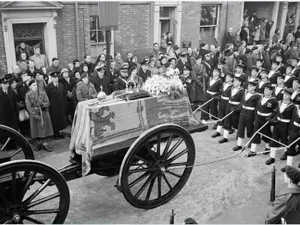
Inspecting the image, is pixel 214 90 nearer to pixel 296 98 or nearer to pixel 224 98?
pixel 224 98

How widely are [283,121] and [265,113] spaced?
43 cm

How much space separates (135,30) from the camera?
14.2 m

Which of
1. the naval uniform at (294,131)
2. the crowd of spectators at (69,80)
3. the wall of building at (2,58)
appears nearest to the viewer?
the naval uniform at (294,131)

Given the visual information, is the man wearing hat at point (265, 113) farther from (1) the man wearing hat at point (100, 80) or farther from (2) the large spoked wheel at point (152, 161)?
(1) the man wearing hat at point (100, 80)

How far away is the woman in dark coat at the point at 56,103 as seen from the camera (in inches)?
340

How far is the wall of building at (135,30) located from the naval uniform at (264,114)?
7412 millimetres

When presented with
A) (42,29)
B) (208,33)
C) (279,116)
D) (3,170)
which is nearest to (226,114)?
(279,116)

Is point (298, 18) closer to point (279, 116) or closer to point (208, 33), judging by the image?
point (208, 33)

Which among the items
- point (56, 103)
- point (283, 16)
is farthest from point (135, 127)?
point (283, 16)

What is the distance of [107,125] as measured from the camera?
5.21 meters

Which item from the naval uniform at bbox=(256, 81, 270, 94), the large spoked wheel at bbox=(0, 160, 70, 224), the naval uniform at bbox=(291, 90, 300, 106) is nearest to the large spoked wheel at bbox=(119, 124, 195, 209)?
the large spoked wheel at bbox=(0, 160, 70, 224)

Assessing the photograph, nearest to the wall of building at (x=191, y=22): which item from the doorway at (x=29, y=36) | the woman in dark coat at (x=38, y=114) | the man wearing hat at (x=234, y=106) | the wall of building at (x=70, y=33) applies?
the wall of building at (x=70, y=33)

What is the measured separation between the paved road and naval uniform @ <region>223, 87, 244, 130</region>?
3.79ft

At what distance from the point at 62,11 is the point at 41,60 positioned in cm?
189
